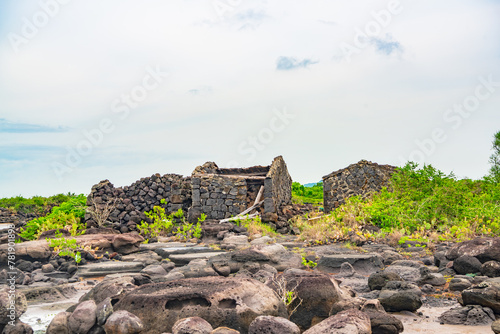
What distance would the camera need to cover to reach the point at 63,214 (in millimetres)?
16781

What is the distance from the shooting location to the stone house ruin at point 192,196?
18.4 m

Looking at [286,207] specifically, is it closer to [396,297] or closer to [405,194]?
[405,194]

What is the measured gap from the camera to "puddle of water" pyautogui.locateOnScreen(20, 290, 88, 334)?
6150 millimetres

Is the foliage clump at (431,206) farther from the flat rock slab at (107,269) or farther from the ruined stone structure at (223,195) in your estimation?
the flat rock slab at (107,269)

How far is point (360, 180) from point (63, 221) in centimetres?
1274

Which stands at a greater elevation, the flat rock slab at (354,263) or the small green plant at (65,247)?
the small green plant at (65,247)

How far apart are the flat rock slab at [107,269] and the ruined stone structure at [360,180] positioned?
12.6 m

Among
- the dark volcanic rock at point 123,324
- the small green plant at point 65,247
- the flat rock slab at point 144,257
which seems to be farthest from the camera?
the small green plant at point 65,247

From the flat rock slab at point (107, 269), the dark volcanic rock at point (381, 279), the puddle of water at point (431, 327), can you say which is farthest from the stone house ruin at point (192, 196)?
the puddle of water at point (431, 327)

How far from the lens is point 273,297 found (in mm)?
5566

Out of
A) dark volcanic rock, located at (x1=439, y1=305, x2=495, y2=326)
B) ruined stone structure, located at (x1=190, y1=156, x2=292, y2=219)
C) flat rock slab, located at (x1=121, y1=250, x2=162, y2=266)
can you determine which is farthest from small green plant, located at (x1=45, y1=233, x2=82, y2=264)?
dark volcanic rock, located at (x1=439, y1=305, x2=495, y2=326)

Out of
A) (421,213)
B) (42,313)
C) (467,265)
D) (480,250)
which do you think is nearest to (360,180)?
(421,213)

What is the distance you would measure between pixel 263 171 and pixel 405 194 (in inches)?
334

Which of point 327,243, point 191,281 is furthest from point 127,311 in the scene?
point 327,243
